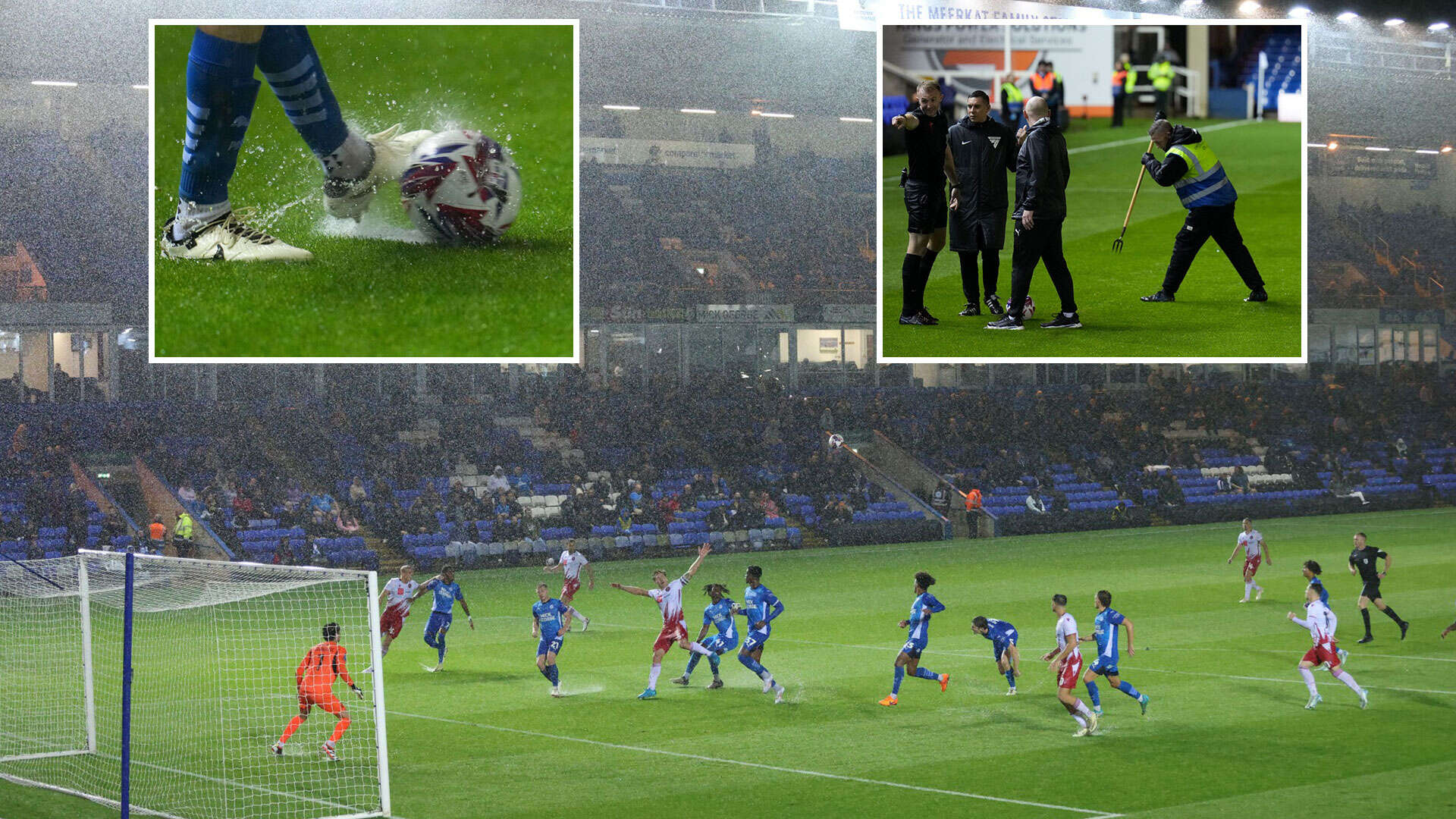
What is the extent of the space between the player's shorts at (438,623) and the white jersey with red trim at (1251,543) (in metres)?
9.04

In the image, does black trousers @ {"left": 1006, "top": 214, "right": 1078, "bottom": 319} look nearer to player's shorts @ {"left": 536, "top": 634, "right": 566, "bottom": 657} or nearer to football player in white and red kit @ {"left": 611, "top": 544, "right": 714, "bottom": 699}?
football player in white and red kit @ {"left": 611, "top": 544, "right": 714, "bottom": 699}

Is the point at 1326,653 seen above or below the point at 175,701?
above

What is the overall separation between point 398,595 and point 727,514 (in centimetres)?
989

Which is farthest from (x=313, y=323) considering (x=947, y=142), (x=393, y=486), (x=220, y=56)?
(x=393, y=486)

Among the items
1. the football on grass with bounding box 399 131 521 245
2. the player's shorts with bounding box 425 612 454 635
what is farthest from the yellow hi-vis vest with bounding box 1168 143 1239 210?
the player's shorts with bounding box 425 612 454 635

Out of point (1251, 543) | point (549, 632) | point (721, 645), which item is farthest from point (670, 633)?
point (1251, 543)

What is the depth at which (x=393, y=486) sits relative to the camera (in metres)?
22.2

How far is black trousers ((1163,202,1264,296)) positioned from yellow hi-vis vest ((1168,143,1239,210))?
0.63ft

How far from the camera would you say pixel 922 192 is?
43.4 feet

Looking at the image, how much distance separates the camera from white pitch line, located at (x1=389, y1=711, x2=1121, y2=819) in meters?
9.46

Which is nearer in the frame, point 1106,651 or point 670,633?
point 1106,651

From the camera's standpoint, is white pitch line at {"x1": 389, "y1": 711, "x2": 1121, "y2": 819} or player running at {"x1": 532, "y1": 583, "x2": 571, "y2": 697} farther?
player running at {"x1": 532, "y1": 583, "x2": 571, "y2": 697}

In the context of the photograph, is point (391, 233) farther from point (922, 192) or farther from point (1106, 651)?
point (1106, 651)

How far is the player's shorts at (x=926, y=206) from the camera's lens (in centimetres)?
1316
